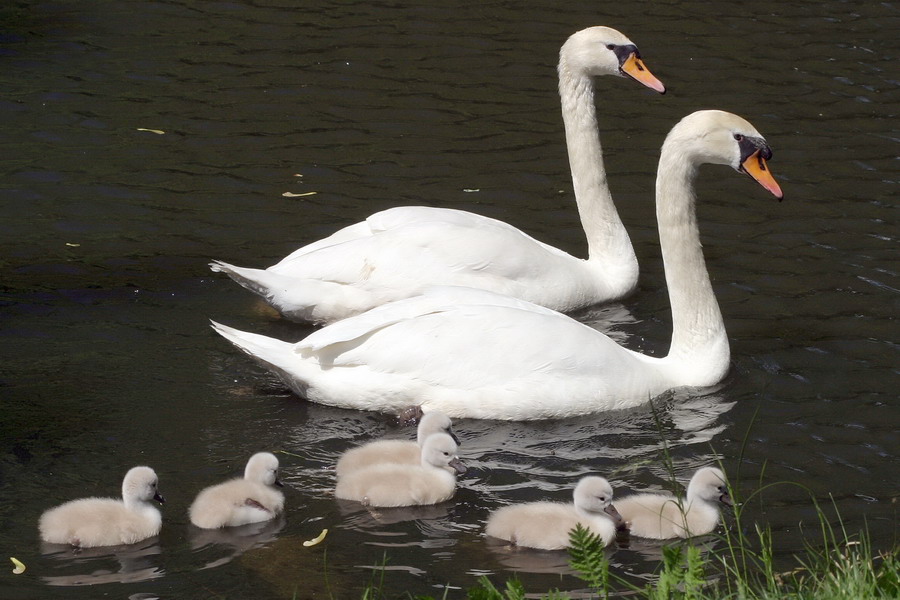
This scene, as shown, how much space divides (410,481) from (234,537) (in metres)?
0.81

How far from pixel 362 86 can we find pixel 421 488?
6.39 meters

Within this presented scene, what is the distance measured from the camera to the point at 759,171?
758cm

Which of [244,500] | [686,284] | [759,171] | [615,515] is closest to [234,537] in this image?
[244,500]

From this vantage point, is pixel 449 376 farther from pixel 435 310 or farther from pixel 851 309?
pixel 851 309

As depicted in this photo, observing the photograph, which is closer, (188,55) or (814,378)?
(814,378)

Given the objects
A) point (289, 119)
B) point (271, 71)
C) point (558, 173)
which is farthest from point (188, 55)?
point (558, 173)

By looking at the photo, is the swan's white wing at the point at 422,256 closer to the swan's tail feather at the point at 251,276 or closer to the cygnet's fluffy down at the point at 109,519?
the swan's tail feather at the point at 251,276

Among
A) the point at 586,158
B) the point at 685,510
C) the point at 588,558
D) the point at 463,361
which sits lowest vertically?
the point at 685,510

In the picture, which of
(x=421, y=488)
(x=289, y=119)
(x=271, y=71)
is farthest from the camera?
(x=271, y=71)

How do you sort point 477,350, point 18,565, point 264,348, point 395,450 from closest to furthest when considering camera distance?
point 18,565
point 395,450
point 477,350
point 264,348

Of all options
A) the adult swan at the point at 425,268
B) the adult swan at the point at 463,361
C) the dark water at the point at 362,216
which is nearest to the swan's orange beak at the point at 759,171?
the dark water at the point at 362,216

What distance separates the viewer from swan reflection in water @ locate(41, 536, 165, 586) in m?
5.42

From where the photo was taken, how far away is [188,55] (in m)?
12.3

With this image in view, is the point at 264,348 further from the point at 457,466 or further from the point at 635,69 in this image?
the point at 635,69
